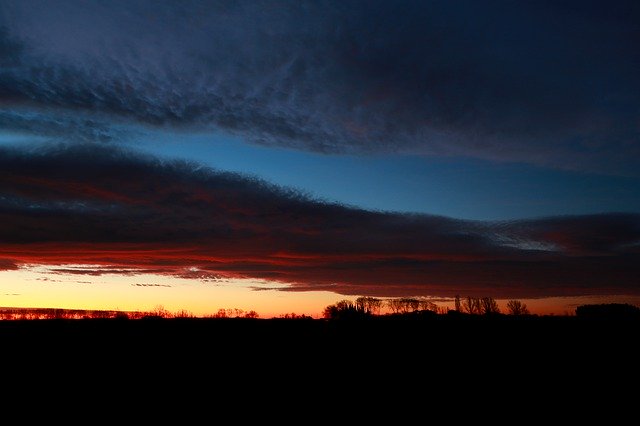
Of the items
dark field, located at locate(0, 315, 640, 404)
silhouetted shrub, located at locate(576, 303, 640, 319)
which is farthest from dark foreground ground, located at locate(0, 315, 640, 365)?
silhouetted shrub, located at locate(576, 303, 640, 319)

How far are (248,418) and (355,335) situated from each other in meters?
11.5

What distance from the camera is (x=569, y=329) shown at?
23.7 metres

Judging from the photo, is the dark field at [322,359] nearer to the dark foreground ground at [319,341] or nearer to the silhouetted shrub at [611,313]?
the dark foreground ground at [319,341]

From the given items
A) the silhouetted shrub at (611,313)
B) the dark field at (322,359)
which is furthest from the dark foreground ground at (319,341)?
the silhouetted shrub at (611,313)

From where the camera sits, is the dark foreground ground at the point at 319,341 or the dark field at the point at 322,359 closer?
the dark field at the point at 322,359

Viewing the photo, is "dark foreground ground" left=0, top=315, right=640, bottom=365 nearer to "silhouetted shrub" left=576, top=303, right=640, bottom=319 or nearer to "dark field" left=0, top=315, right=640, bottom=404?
"dark field" left=0, top=315, right=640, bottom=404

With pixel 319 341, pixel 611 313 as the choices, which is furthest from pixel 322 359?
pixel 611 313

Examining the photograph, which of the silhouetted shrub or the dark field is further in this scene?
the silhouetted shrub

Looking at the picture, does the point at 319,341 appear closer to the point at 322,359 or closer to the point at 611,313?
the point at 322,359

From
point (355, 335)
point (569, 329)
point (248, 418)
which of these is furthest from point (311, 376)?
point (569, 329)

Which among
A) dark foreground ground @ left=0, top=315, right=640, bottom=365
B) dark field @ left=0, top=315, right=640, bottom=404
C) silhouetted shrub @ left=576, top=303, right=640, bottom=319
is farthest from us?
silhouetted shrub @ left=576, top=303, right=640, bottom=319

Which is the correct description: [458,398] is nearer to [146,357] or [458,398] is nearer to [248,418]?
[248,418]

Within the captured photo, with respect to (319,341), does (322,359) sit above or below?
below

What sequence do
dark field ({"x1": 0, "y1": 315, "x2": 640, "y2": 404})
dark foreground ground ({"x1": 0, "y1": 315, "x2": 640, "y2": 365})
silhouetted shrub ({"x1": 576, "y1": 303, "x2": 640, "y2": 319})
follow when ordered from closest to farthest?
dark field ({"x1": 0, "y1": 315, "x2": 640, "y2": 404}), dark foreground ground ({"x1": 0, "y1": 315, "x2": 640, "y2": 365}), silhouetted shrub ({"x1": 576, "y1": 303, "x2": 640, "y2": 319})
